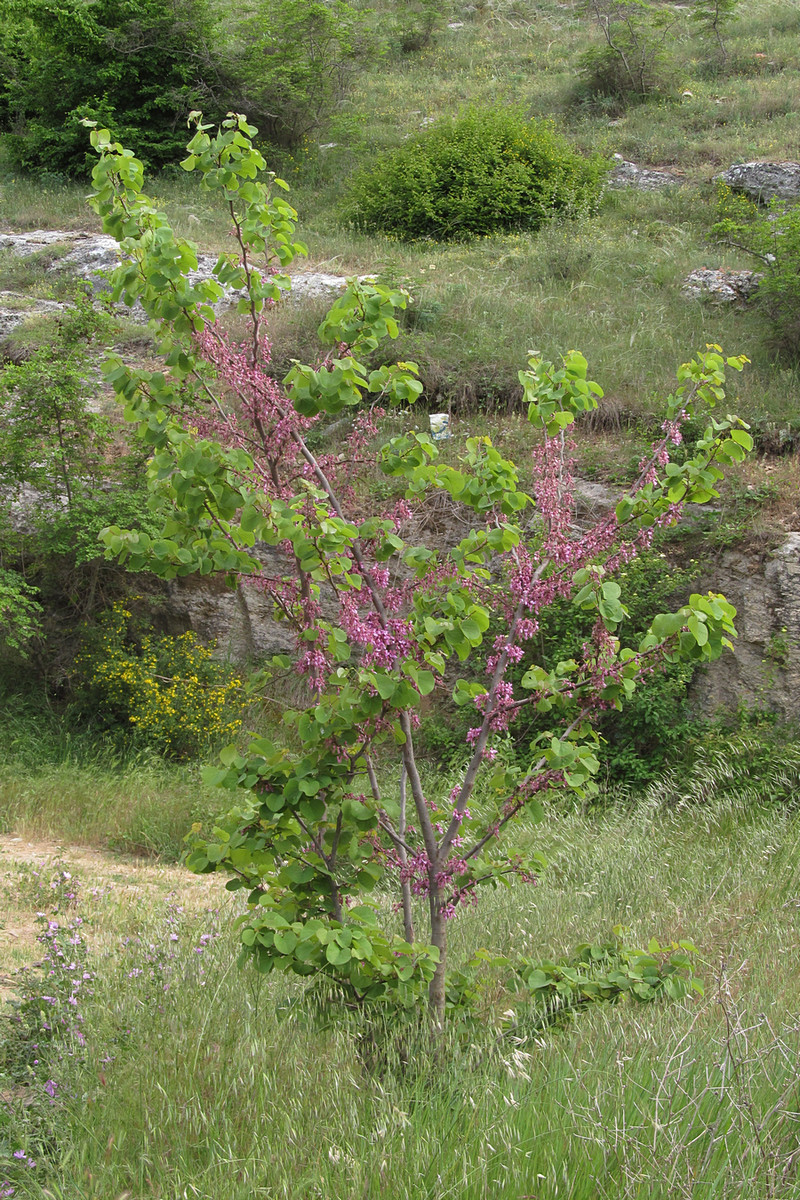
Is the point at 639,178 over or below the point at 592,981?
over

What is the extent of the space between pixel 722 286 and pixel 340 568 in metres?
11.0

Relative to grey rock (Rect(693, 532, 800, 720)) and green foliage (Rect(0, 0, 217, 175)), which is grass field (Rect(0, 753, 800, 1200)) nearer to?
grey rock (Rect(693, 532, 800, 720))

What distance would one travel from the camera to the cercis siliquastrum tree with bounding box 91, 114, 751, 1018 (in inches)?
106

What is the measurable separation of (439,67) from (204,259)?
52.7 feet

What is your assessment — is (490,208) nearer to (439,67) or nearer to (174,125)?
(174,125)

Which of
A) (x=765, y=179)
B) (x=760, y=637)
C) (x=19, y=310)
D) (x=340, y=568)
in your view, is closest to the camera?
(x=340, y=568)

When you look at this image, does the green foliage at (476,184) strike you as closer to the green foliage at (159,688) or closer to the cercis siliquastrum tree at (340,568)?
the green foliage at (159,688)

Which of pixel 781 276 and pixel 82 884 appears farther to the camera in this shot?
pixel 781 276

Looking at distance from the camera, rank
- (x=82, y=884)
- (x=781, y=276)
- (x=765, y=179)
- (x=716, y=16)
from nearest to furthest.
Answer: (x=82, y=884) < (x=781, y=276) < (x=765, y=179) < (x=716, y=16)

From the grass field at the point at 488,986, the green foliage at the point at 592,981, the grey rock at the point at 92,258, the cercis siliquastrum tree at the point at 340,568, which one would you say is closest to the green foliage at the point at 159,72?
the grey rock at the point at 92,258

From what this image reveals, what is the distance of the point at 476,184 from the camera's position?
625 inches

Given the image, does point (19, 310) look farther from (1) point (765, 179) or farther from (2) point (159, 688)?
(1) point (765, 179)

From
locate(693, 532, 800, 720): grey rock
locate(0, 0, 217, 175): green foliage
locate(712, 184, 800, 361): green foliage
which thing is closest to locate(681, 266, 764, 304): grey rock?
locate(712, 184, 800, 361): green foliage

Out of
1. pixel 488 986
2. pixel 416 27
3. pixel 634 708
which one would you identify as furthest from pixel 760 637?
pixel 416 27
